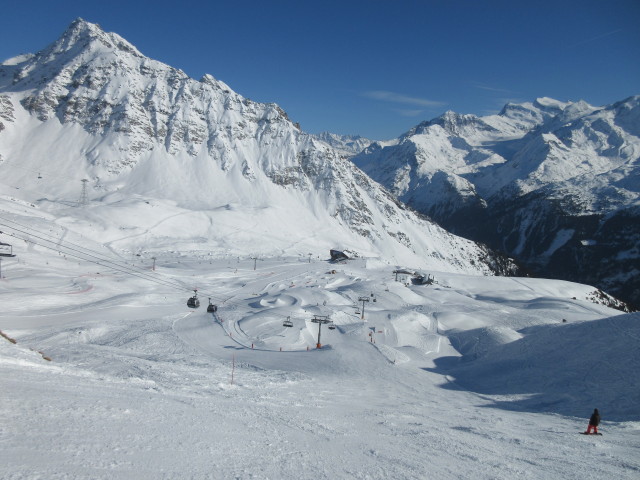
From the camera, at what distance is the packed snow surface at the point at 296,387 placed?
33.2 feet

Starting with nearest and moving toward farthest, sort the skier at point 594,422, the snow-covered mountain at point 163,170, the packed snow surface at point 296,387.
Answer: the packed snow surface at point 296,387 < the skier at point 594,422 < the snow-covered mountain at point 163,170

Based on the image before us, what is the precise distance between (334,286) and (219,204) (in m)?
94.5

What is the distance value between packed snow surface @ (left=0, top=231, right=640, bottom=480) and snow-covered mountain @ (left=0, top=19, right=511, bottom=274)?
73542 mm

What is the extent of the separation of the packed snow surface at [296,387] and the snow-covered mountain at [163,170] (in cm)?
7354

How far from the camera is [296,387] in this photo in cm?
2289

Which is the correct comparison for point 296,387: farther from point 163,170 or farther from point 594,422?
point 163,170

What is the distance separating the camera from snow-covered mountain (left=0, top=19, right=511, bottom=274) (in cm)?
13662

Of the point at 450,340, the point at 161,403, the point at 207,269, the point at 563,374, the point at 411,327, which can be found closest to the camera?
the point at 161,403

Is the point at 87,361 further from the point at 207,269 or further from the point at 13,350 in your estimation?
the point at 207,269

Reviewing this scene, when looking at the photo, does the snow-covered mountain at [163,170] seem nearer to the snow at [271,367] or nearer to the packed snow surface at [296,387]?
the snow at [271,367]

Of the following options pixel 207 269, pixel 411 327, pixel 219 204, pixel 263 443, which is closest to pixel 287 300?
pixel 411 327

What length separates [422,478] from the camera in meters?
10.3

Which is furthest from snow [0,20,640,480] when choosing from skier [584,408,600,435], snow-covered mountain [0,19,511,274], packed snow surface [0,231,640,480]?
snow-covered mountain [0,19,511,274]

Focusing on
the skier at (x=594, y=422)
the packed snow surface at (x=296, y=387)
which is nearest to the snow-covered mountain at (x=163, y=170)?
the packed snow surface at (x=296, y=387)
